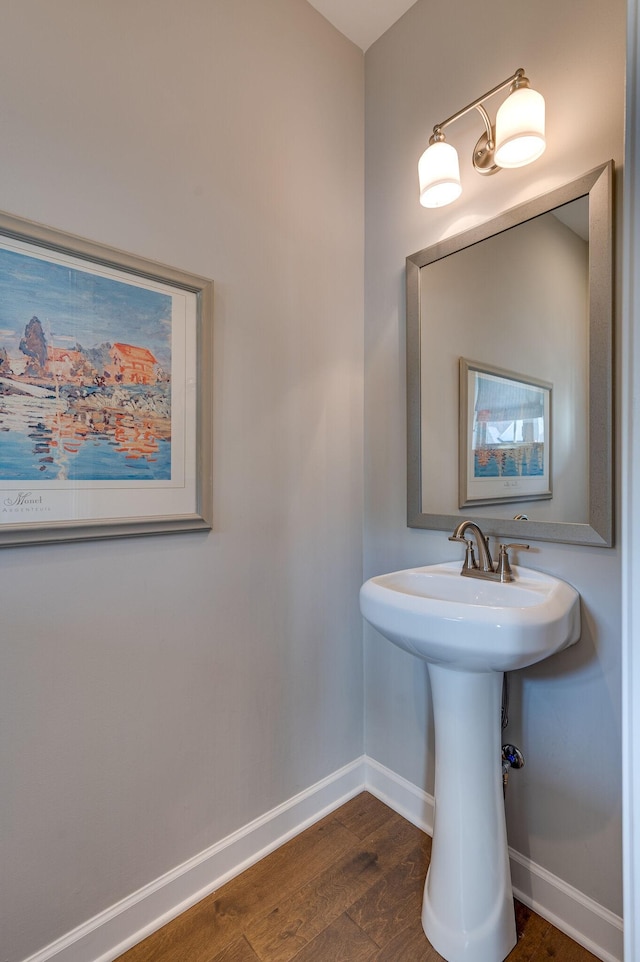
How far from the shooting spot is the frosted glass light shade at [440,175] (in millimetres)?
1327

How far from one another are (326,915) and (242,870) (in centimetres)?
29

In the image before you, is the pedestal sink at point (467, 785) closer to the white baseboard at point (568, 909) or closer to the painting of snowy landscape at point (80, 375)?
the white baseboard at point (568, 909)

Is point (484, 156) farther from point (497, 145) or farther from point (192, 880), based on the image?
point (192, 880)

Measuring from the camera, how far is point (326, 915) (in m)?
1.22

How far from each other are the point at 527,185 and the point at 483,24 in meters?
0.57

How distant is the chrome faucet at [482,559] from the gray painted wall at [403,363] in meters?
0.09

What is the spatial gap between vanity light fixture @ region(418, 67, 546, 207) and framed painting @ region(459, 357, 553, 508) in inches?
20.6

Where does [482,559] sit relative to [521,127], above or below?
below

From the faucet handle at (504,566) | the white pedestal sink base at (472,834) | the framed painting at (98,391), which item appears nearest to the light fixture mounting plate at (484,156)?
the framed painting at (98,391)

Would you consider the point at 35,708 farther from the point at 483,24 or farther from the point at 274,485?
the point at 483,24

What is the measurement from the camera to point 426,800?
1.53 m

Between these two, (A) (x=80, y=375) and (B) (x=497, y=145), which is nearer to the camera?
(A) (x=80, y=375)

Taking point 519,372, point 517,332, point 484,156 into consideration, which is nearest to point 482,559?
point 519,372

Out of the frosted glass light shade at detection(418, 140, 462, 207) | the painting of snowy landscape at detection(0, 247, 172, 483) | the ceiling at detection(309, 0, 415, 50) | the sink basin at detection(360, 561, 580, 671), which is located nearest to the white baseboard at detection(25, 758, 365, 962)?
the sink basin at detection(360, 561, 580, 671)
